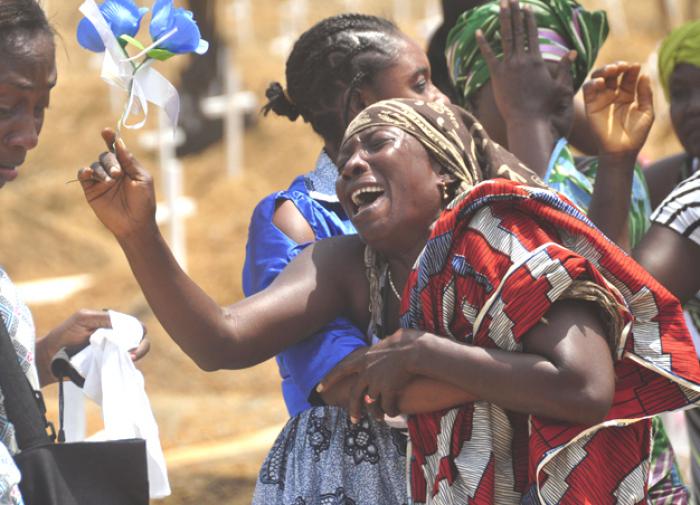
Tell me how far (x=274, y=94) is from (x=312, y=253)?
818mm

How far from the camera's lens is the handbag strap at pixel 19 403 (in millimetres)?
2557

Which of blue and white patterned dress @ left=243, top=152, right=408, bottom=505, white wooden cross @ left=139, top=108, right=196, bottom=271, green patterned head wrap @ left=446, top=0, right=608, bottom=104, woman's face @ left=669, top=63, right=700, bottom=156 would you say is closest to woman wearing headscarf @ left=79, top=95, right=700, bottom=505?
blue and white patterned dress @ left=243, top=152, right=408, bottom=505

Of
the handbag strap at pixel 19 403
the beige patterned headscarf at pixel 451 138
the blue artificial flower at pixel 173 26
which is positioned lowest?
the handbag strap at pixel 19 403

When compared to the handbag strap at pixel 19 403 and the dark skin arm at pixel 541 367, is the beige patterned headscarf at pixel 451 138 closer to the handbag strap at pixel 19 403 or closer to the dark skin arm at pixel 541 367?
the dark skin arm at pixel 541 367

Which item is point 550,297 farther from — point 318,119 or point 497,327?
point 318,119

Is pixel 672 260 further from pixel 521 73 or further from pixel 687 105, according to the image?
pixel 687 105

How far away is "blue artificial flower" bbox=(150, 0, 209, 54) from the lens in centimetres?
270

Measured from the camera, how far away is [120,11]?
8.83ft

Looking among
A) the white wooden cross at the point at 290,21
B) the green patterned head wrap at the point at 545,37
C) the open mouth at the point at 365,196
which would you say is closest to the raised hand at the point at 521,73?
the green patterned head wrap at the point at 545,37

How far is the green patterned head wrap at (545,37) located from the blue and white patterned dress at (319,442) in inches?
44.6

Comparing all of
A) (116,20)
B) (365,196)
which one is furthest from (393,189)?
(116,20)

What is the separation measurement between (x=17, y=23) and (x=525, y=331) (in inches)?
49.9

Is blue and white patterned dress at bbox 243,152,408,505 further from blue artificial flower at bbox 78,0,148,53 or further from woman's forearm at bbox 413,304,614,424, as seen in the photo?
blue artificial flower at bbox 78,0,148,53

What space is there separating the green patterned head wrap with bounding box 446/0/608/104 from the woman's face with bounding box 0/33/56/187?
158 centimetres
